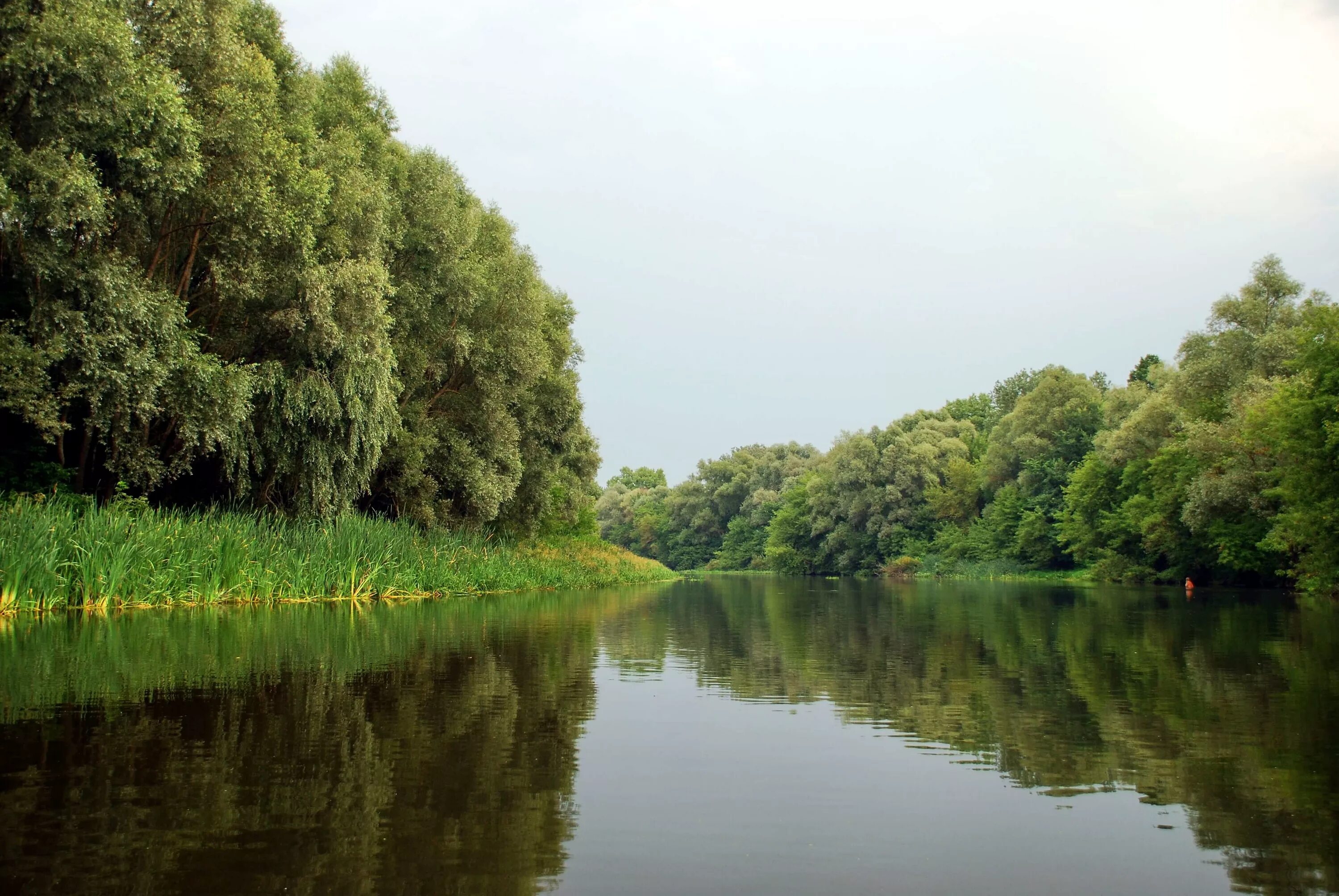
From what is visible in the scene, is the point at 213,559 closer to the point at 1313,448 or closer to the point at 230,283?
the point at 230,283

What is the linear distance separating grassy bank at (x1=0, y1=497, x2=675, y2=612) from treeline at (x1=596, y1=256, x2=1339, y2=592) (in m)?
29.0

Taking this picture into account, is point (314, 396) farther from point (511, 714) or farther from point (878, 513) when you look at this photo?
point (878, 513)

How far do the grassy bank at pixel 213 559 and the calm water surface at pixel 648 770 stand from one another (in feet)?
14.6

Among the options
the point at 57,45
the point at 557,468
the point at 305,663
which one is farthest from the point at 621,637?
the point at 557,468

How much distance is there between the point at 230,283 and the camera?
23.4 meters

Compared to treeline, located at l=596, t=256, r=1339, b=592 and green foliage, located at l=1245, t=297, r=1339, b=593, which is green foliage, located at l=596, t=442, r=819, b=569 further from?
green foliage, located at l=1245, t=297, r=1339, b=593

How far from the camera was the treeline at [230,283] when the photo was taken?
64.2 feet

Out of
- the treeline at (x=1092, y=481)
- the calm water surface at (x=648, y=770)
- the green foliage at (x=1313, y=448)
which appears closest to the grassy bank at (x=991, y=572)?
the treeline at (x=1092, y=481)

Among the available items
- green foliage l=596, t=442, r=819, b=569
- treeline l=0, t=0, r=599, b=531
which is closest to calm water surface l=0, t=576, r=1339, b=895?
treeline l=0, t=0, r=599, b=531

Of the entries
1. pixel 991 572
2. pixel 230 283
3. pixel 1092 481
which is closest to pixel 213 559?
pixel 230 283

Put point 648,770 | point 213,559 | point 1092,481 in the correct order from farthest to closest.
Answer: point 1092,481, point 213,559, point 648,770

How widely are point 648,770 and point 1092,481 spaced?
6283 cm

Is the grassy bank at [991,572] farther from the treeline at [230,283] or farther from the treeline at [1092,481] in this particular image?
the treeline at [230,283]

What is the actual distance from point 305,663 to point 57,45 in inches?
573
